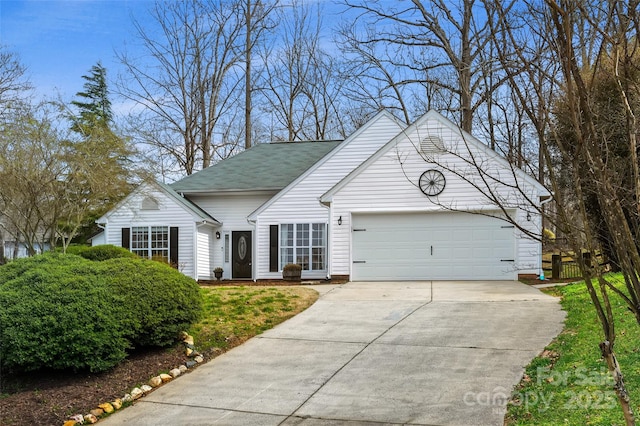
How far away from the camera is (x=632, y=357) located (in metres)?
6.73

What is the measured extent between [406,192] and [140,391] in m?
12.1

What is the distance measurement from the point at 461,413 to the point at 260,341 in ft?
14.8

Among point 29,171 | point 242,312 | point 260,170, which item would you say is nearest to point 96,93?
point 260,170

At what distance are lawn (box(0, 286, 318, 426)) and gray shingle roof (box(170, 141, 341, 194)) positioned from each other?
33.1ft

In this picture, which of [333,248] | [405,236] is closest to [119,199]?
[333,248]

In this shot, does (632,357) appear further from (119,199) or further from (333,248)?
(119,199)

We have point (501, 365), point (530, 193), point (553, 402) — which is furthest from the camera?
point (530, 193)

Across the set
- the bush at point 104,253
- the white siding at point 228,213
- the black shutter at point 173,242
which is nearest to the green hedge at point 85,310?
the bush at point 104,253

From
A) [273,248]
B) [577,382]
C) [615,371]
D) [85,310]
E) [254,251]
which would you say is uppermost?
[273,248]

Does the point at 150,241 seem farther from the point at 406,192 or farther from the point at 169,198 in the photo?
the point at 406,192

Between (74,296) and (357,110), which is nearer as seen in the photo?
(74,296)

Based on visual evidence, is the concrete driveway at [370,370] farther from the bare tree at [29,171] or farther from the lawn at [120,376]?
the bare tree at [29,171]

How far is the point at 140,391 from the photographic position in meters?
7.52

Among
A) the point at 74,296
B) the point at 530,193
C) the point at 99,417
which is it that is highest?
the point at 530,193
